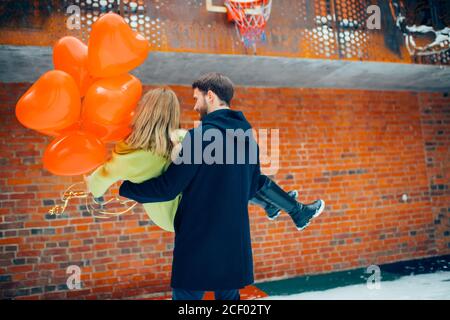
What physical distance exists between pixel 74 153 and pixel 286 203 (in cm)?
133

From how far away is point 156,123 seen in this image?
170 cm

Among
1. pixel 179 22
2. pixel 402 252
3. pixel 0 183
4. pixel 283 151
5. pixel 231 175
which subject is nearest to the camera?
pixel 231 175

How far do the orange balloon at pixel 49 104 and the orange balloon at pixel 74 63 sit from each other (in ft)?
0.75

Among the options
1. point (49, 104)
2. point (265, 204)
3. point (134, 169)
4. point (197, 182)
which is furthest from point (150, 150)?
point (265, 204)

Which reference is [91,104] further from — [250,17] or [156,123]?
[250,17]

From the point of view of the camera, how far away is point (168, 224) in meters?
1.82

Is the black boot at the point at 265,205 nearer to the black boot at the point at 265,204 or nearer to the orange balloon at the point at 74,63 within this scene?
the black boot at the point at 265,204

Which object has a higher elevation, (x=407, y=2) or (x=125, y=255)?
(x=407, y=2)

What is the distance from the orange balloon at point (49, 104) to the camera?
1.71 meters

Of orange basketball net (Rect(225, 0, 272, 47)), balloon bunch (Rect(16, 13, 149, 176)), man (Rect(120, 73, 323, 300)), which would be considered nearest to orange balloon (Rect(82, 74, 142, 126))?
balloon bunch (Rect(16, 13, 149, 176))

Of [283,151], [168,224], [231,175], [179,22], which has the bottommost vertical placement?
[168,224]

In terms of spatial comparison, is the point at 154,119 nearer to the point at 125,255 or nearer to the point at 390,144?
the point at 125,255

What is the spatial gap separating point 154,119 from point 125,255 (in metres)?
2.76
